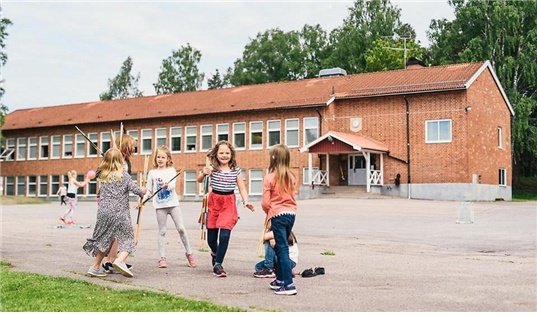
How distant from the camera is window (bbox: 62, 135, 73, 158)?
51678 millimetres

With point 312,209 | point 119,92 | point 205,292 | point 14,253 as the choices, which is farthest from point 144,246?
point 119,92

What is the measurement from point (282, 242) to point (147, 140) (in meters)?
41.3

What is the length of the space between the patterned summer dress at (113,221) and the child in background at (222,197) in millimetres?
1000

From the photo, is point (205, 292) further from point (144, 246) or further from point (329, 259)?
point (144, 246)

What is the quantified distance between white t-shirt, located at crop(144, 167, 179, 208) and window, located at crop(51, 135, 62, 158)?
45348 mm

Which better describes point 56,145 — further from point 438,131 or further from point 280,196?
point 280,196

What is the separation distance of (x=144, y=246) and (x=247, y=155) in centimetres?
3056

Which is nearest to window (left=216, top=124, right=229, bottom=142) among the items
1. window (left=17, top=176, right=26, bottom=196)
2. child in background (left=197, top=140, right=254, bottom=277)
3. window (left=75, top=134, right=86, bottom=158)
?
window (left=75, top=134, right=86, bottom=158)

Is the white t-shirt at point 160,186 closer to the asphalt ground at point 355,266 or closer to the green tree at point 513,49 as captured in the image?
the asphalt ground at point 355,266

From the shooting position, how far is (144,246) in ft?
41.8

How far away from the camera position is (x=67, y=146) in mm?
51938

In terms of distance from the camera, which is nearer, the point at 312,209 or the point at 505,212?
the point at 505,212

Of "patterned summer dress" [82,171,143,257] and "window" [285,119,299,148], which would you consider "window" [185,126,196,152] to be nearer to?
"window" [285,119,299,148]

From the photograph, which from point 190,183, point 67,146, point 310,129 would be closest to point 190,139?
point 190,183
